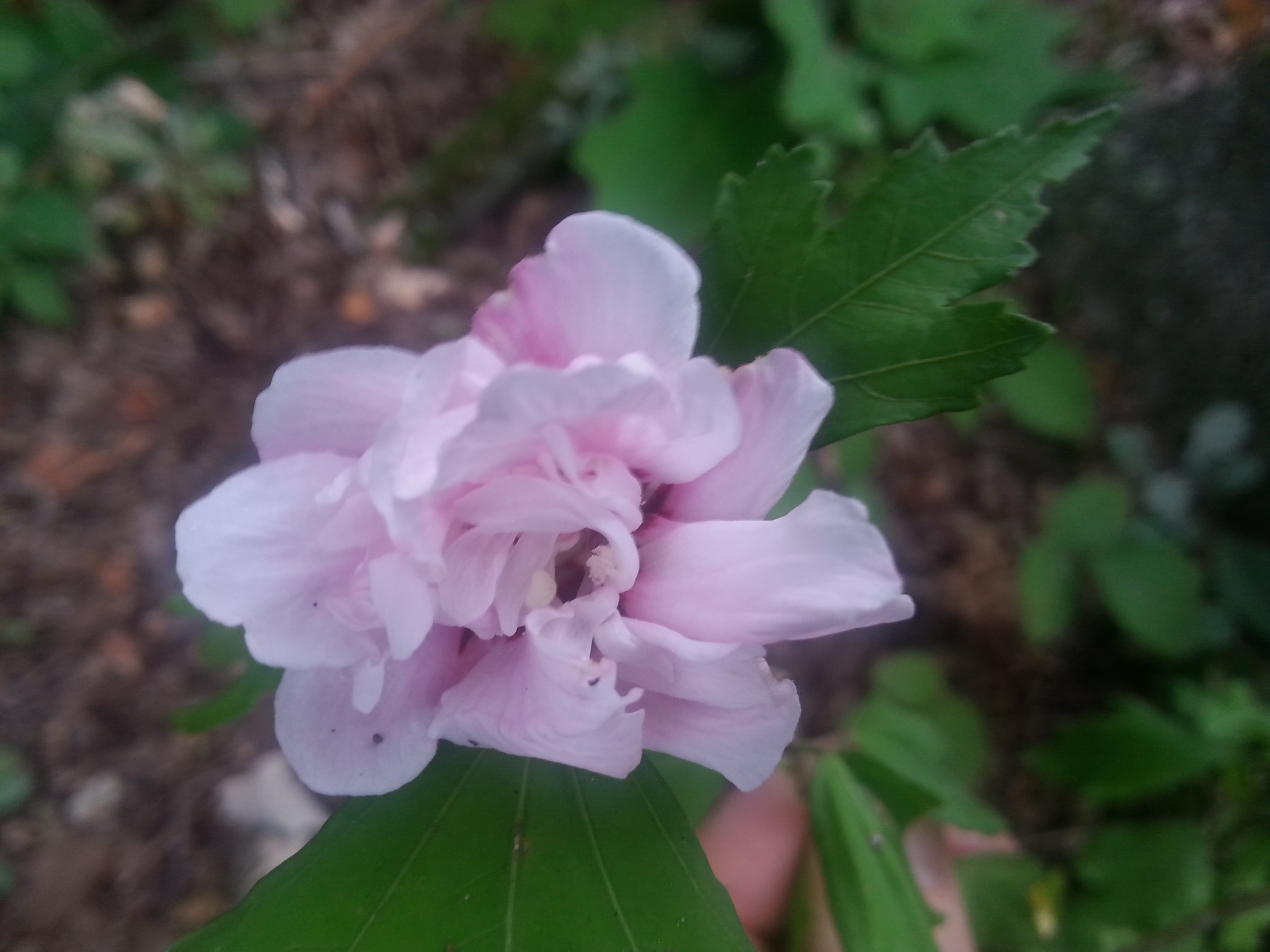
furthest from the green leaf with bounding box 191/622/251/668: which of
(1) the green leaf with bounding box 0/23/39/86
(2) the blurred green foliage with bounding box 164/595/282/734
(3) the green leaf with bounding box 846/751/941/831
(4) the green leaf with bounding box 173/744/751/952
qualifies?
(1) the green leaf with bounding box 0/23/39/86

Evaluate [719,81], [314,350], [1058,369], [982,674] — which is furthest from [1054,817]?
[314,350]

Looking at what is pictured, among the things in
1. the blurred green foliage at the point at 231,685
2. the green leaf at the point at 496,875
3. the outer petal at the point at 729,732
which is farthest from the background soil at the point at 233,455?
the outer petal at the point at 729,732

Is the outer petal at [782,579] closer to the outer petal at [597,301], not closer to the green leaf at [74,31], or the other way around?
the outer petal at [597,301]

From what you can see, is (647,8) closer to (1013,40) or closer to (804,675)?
(1013,40)

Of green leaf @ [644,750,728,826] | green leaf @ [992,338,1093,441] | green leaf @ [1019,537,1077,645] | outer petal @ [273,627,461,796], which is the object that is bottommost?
green leaf @ [1019,537,1077,645]

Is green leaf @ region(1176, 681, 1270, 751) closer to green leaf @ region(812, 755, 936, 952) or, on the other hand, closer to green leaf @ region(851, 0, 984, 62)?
green leaf @ region(812, 755, 936, 952)

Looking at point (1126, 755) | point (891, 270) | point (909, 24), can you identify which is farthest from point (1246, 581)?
point (891, 270)

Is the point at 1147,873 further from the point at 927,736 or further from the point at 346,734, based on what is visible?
the point at 346,734
